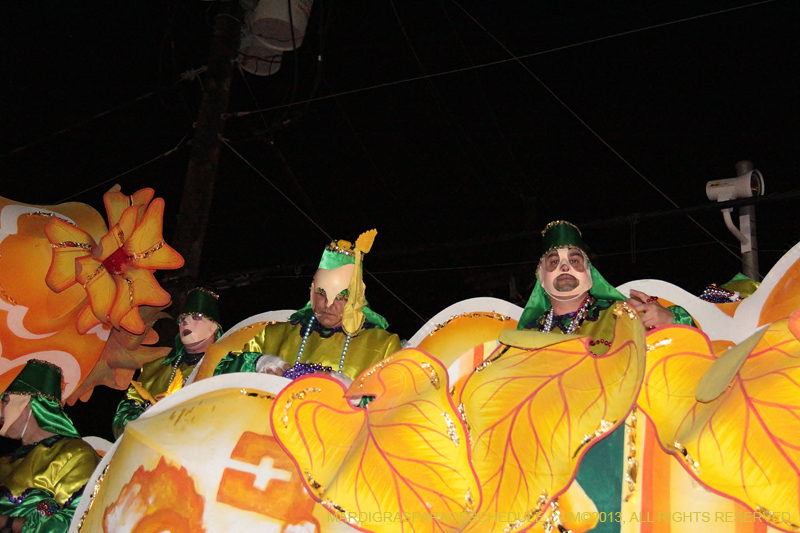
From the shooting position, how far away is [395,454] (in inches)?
86.4

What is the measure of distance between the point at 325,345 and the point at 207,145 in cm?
257

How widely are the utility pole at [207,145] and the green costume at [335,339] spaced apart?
1.77m

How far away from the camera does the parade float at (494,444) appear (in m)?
2.04

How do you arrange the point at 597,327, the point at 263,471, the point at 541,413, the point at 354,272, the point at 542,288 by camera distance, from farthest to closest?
the point at 354,272 < the point at 542,288 < the point at 597,327 < the point at 263,471 < the point at 541,413

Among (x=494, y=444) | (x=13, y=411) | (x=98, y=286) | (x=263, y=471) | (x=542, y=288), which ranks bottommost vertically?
(x=263, y=471)

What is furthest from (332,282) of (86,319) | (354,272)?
(86,319)

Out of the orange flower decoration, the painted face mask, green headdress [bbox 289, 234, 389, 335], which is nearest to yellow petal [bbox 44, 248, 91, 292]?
the orange flower decoration

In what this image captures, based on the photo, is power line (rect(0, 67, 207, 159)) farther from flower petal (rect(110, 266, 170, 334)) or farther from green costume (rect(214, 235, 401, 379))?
green costume (rect(214, 235, 401, 379))

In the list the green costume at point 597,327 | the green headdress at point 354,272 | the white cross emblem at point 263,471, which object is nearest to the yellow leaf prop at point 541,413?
the green costume at point 597,327

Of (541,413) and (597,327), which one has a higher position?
(597,327)

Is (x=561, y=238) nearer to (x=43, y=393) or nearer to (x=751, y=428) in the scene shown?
(x=751, y=428)

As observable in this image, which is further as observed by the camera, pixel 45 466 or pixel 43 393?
pixel 43 393

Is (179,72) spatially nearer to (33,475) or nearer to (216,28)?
(216,28)

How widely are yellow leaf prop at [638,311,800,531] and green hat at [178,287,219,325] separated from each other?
257cm
